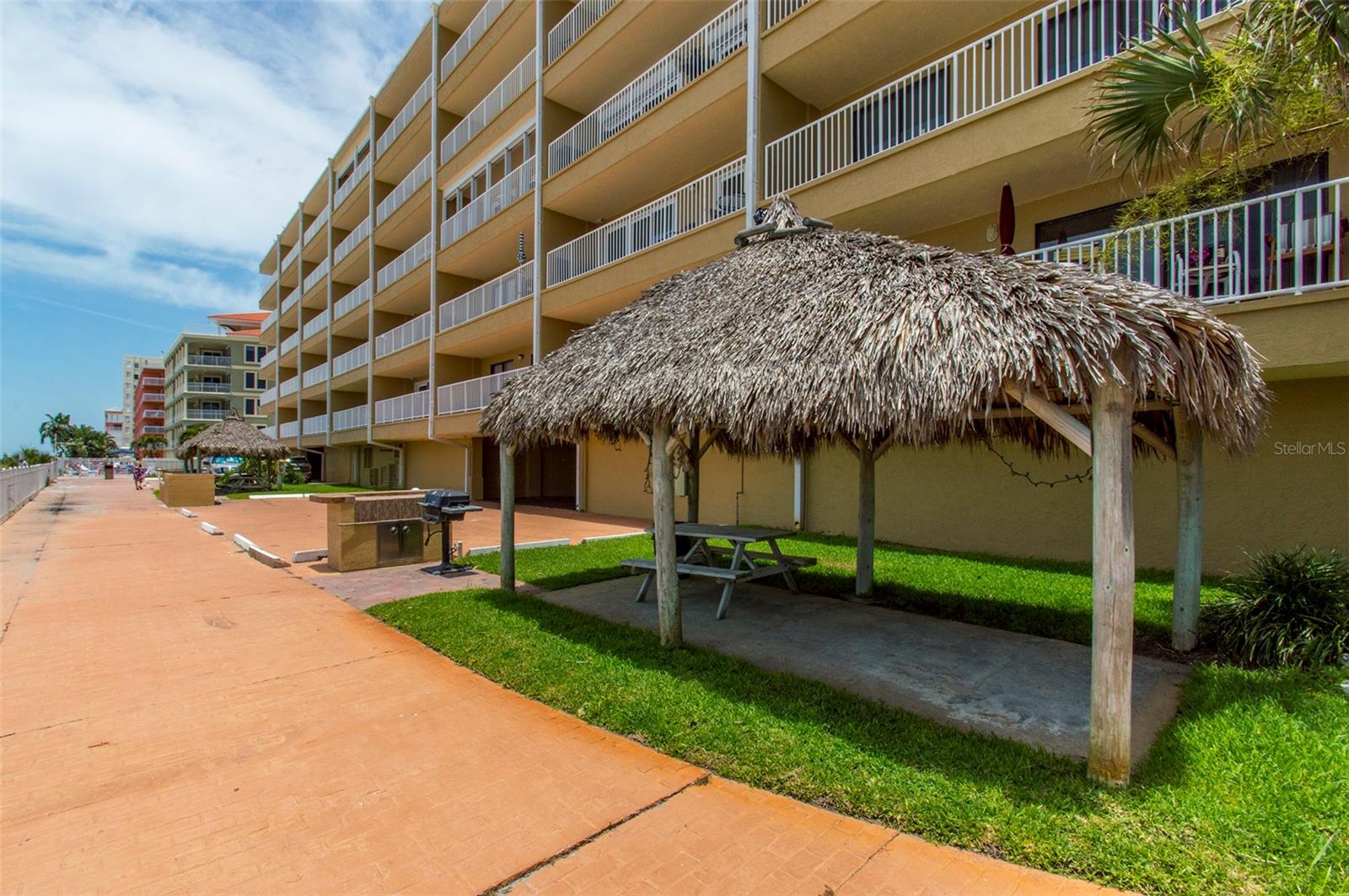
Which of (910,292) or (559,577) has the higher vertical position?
(910,292)

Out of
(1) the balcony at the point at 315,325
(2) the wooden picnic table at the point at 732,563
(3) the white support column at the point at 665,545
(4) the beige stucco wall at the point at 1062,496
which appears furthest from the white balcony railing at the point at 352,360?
(3) the white support column at the point at 665,545

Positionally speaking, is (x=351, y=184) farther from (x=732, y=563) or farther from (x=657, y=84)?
(x=732, y=563)

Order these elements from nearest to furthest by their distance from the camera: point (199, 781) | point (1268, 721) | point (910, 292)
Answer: point (199, 781), point (1268, 721), point (910, 292)

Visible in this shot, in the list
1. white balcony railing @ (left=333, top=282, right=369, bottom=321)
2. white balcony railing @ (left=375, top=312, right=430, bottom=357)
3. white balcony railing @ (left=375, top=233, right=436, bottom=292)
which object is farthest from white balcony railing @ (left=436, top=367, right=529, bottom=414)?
white balcony railing @ (left=333, top=282, right=369, bottom=321)

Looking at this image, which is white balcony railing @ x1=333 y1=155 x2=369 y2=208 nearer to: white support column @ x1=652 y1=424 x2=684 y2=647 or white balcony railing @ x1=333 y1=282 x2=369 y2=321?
white balcony railing @ x1=333 y1=282 x2=369 y2=321

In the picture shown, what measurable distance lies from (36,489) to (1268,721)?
1602 inches

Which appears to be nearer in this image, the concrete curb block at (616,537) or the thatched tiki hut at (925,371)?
the thatched tiki hut at (925,371)

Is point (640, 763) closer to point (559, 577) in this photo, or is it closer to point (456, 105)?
point (559, 577)

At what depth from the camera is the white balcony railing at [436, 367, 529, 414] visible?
17812 millimetres

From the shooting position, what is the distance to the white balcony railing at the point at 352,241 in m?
27.7

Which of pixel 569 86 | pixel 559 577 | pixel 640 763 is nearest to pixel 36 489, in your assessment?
pixel 569 86

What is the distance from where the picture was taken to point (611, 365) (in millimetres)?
6094

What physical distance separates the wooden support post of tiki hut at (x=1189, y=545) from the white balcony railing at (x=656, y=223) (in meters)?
8.70

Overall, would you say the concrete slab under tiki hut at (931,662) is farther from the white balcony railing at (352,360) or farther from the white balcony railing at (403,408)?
the white balcony railing at (352,360)
